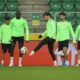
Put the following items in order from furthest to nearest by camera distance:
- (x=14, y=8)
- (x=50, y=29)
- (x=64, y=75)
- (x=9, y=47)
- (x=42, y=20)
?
1. (x=14, y=8)
2. (x=42, y=20)
3. (x=9, y=47)
4. (x=50, y=29)
5. (x=64, y=75)

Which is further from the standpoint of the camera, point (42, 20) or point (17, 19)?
point (42, 20)

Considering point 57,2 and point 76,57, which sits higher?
point 57,2

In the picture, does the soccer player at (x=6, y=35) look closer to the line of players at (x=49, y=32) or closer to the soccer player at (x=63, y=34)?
the line of players at (x=49, y=32)

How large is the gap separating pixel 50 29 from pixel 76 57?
394cm

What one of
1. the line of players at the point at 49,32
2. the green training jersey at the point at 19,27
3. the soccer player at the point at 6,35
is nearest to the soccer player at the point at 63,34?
the line of players at the point at 49,32

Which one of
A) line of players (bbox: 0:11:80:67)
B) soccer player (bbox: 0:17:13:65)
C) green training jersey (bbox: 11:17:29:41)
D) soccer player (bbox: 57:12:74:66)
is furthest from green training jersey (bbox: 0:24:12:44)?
soccer player (bbox: 57:12:74:66)

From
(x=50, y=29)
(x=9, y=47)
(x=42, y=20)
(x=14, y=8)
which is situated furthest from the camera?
(x=14, y=8)

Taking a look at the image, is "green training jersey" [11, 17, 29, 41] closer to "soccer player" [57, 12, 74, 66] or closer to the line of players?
the line of players

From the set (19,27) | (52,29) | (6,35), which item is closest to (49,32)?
(52,29)

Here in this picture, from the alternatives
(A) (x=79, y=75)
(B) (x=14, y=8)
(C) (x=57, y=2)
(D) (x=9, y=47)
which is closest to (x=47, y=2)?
(C) (x=57, y=2)

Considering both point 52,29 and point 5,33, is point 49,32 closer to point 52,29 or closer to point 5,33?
point 52,29

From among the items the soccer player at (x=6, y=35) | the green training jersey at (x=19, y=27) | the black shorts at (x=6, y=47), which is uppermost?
the green training jersey at (x=19, y=27)

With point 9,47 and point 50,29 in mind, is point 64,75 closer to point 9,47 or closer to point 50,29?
point 50,29

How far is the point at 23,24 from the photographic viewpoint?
19734mm
